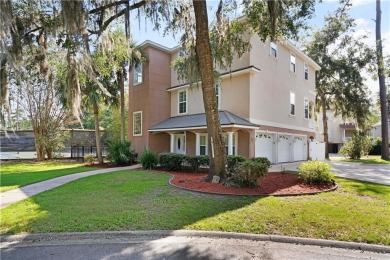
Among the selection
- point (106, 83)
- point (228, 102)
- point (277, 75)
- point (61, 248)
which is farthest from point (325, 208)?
point (106, 83)

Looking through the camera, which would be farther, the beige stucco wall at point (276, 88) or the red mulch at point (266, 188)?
the beige stucco wall at point (276, 88)

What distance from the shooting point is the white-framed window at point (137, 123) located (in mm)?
20391

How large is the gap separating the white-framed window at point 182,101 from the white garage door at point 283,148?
7.46 m

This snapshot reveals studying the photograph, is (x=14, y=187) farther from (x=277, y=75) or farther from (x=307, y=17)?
(x=277, y=75)

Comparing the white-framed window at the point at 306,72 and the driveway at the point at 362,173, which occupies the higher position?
the white-framed window at the point at 306,72

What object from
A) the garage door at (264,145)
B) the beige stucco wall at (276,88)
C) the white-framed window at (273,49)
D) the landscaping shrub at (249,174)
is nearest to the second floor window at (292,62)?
the beige stucco wall at (276,88)

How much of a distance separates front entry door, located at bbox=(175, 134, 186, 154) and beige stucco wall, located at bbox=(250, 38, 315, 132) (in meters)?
6.04

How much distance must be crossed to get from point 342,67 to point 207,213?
77.3ft

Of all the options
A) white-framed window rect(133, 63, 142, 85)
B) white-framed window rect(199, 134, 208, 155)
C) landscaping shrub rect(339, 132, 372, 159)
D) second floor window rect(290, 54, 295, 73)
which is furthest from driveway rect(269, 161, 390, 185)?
white-framed window rect(133, 63, 142, 85)

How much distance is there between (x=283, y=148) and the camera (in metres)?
18.8

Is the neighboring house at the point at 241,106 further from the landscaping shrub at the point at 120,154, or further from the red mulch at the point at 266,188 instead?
the red mulch at the point at 266,188

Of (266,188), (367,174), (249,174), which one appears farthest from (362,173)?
(249,174)

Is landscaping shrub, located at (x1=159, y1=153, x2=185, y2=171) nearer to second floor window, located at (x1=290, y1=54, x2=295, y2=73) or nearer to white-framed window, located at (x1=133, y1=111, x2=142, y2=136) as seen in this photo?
white-framed window, located at (x1=133, y1=111, x2=142, y2=136)

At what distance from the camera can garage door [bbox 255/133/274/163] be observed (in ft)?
52.9
